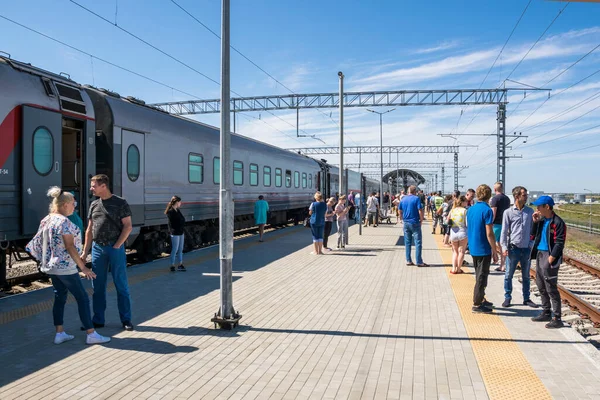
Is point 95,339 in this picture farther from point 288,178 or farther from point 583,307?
point 288,178

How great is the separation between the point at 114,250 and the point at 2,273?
3383 millimetres

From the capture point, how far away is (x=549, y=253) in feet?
21.9

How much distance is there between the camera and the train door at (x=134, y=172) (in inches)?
431

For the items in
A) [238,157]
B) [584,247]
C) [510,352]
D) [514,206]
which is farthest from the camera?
[584,247]

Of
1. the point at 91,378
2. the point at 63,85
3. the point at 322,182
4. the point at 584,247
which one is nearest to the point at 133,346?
the point at 91,378

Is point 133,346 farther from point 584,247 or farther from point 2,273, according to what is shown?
point 584,247

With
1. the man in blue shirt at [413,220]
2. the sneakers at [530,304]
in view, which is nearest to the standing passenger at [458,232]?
the man in blue shirt at [413,220]

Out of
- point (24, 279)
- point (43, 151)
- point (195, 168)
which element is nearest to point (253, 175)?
point (195, 168)

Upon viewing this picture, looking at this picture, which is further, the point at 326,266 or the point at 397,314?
the point at 326,266

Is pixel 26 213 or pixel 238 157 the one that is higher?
pixel 238 157

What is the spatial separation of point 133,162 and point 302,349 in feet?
23.3

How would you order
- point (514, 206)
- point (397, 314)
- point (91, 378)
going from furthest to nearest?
point (514, 206), point (397, 314), point (91, 378)

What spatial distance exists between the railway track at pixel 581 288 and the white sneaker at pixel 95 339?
691 cm

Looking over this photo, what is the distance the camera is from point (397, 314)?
7211 mm
